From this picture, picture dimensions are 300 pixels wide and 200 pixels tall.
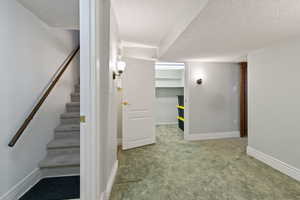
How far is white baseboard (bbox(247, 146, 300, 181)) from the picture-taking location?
1.87m

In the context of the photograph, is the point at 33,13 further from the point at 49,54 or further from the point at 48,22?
the point at 49,54

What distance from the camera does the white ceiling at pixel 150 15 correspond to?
158 centimetres

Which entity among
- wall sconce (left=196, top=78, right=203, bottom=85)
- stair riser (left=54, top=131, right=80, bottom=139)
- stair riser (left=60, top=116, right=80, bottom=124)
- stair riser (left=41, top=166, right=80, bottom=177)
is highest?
wall sconce (left=196, top=78, right=203, bottom=85)

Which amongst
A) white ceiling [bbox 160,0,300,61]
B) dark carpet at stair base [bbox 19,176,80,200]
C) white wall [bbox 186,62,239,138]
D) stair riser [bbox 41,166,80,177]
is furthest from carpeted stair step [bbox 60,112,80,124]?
white wall [bbox 186,62,239,138]

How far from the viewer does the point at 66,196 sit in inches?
56.4

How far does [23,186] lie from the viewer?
148 centimetres

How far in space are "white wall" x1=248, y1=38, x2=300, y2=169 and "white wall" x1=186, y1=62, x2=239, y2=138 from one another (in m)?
0.91

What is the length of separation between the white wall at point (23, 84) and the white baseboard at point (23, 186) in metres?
0.04

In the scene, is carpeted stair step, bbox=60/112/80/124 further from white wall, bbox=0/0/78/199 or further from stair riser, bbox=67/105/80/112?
stair riser, bbox=67/105/80/112

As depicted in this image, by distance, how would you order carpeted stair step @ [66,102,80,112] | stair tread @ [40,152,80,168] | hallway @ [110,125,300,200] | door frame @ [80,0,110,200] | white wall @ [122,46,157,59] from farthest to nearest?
white wall @ [122,46,157,59] → carpeted stair step @ [66,102,80,112] → stair tread @ [40,152,80,168] → hallway @ [110,125,300,200] → door frame @ [80,0,110,200]

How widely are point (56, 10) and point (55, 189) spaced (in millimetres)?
2151

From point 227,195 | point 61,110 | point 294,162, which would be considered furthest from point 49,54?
point 294,162

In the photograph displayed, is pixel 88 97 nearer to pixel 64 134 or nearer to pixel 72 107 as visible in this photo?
pixel 64 134

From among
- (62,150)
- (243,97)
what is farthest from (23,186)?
(243,97)
